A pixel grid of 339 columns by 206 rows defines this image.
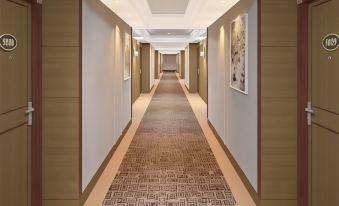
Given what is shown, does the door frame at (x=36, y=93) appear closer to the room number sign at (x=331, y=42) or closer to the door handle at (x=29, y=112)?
the door handle at (x=29, y=112)

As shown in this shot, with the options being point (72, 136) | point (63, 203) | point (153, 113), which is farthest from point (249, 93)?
point (153, 113)

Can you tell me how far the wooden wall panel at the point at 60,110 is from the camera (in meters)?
4.23

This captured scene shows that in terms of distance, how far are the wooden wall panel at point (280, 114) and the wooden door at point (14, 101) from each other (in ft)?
8.29

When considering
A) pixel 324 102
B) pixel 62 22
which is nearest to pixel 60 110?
pixel 62 22

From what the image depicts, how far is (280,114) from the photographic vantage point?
4395mm

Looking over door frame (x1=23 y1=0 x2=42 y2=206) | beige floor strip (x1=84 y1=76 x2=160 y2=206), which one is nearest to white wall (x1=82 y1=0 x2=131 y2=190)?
beige floor strip (x1=84 y1=76 x2=160 y2=206)

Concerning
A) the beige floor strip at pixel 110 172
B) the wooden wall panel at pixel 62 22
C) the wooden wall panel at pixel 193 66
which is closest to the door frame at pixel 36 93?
the wooden wall panel at pixel 62 22

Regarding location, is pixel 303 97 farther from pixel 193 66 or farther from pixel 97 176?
pixel 193 66

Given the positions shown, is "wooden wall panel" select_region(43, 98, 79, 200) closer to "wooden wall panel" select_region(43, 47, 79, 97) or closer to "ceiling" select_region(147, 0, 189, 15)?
"wooden wall panel" select_region(43, 47, 79, 97)

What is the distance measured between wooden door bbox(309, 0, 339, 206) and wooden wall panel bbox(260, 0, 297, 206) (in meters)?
0.76

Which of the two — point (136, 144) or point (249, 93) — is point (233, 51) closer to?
point (249, 93)

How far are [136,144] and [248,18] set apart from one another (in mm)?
4040

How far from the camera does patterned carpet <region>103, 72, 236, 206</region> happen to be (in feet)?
15.8

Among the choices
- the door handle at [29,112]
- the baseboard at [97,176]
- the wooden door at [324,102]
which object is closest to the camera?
the wooden door at [324,102]
